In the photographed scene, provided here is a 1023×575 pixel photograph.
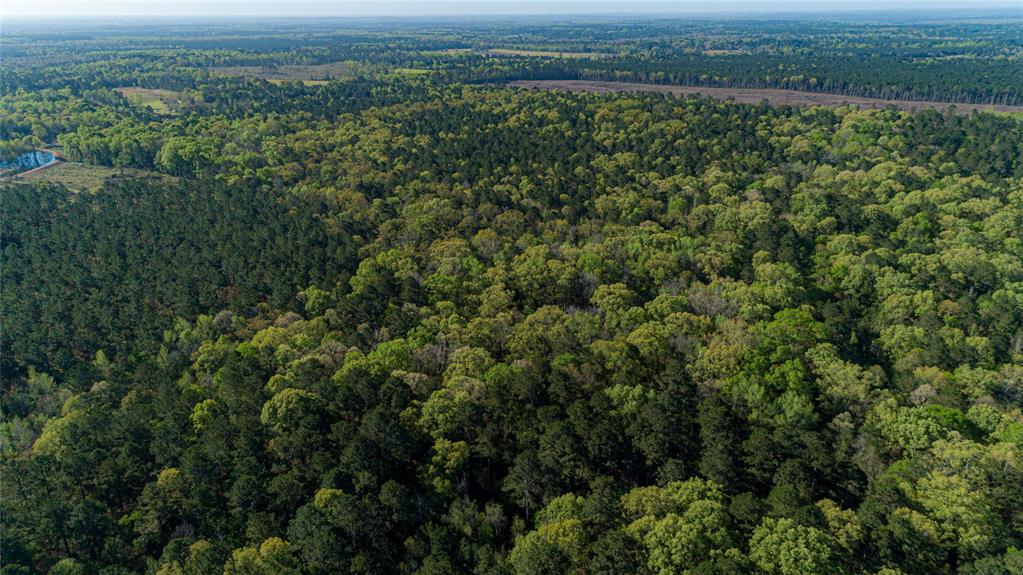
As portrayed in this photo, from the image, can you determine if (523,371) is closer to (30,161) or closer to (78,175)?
(78,175)

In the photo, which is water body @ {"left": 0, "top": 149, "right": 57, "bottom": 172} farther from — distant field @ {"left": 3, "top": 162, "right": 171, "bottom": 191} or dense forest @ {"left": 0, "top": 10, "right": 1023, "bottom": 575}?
dense forest @ {"left": 0, "top": 10, "right": 1023, "bottom": 575}

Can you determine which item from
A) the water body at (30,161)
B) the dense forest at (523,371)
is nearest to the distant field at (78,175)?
the water body at (30,161)

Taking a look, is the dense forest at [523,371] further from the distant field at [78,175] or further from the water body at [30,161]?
the water body at [30,161]

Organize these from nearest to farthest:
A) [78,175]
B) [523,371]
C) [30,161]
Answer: [523,371]
[78,175]
[30,161]

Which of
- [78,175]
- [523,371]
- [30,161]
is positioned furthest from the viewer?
[30,161]

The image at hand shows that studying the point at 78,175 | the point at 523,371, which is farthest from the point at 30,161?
the point at 523,371

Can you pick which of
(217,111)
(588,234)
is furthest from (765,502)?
(217,111)

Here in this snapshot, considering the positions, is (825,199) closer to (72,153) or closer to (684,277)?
(684,277)
